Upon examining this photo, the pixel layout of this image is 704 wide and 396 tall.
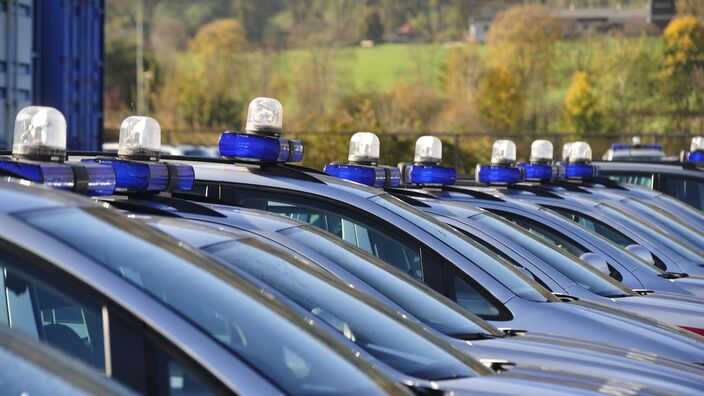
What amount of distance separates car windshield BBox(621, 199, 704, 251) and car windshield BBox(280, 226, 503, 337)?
5.29m

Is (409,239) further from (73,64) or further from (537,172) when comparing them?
(73,64)

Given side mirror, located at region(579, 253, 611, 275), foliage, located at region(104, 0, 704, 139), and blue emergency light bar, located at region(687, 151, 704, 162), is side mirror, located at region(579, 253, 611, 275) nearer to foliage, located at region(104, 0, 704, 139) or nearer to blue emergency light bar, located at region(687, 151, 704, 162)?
blue emergency light bar, located at region(687, 151, 704, 162)

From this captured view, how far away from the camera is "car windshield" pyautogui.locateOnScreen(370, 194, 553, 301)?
18.0 feet

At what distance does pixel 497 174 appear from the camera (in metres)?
8.50

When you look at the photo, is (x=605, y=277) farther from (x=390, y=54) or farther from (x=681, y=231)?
(x=390, y=54)

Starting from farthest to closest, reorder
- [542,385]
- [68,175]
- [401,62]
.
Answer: [401,62]
[68,175]
[542,385]

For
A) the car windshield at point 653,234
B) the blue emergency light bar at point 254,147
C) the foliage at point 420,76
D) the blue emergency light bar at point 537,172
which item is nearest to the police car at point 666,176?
the blue emergency light bar at point 537,172

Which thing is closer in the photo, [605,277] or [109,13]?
[605,277]

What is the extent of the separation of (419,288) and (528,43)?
220ft

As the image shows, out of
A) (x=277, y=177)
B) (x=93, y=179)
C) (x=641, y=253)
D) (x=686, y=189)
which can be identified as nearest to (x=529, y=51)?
(x=686, y=189)

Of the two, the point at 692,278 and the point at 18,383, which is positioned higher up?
the point at 18,383

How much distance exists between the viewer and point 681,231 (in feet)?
32.2

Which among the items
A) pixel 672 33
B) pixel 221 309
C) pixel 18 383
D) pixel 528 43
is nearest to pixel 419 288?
pixel 221 309

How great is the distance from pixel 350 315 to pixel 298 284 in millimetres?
177
